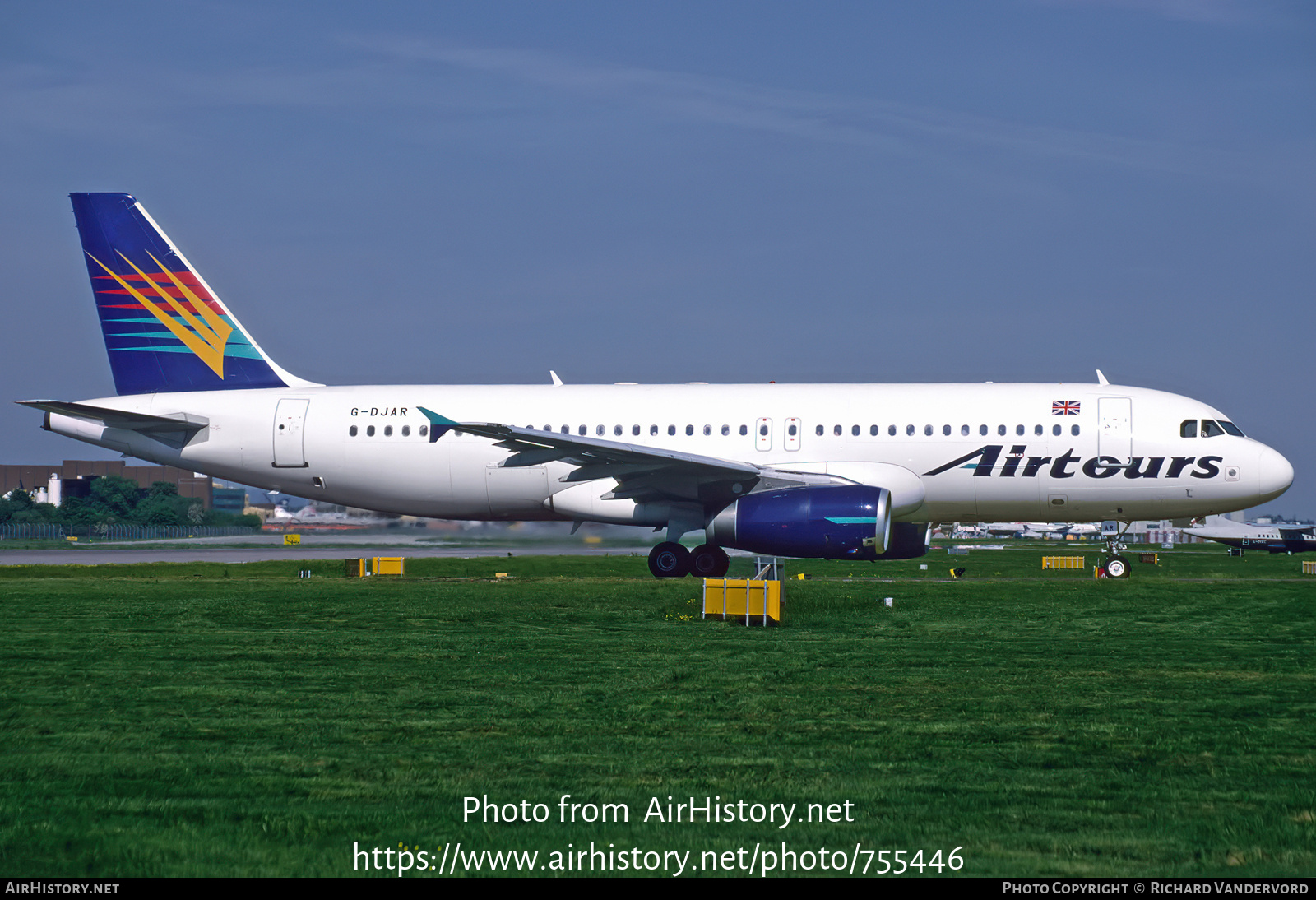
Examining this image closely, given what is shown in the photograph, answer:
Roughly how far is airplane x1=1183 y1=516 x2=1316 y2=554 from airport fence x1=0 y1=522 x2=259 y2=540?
6035 cm

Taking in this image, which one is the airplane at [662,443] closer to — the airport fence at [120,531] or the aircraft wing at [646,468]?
the aircraft wing at [646,468]

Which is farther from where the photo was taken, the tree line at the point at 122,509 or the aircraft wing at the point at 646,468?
the tree line at the point at 122,509

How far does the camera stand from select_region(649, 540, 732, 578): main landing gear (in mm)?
25297

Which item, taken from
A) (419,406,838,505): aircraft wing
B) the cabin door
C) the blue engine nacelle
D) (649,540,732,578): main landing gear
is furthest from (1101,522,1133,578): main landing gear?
the cabin door

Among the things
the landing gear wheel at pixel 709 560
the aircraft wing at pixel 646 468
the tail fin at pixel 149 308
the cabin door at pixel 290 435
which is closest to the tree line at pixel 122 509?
the tail fin at pixel 149 308

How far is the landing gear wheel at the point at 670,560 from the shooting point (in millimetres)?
25562

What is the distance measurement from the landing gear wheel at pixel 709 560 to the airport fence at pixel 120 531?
60.5m

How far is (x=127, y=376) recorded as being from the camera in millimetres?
27656

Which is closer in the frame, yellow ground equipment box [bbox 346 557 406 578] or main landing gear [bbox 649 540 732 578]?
main landing gear [bbox 649 540 732 578]

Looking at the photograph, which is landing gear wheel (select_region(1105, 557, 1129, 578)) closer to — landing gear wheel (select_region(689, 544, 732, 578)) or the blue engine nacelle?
the blue engine nacelle

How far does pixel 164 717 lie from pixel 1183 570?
3828 centimetres

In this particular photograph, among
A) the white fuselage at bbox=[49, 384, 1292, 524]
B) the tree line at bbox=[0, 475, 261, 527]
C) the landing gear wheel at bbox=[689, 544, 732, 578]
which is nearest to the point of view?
the white fuselage at bbox=[49, 384, 1292, 524]
